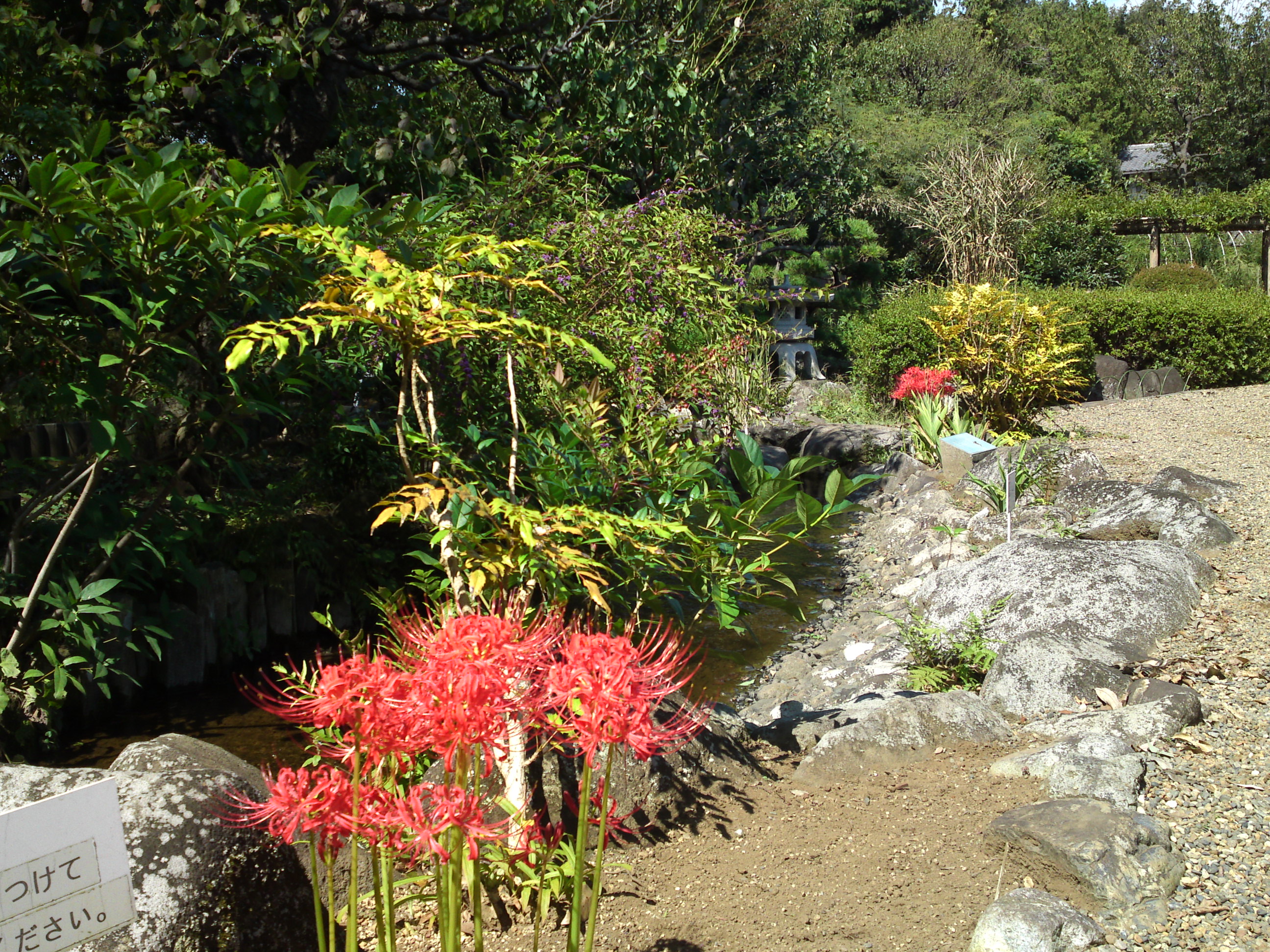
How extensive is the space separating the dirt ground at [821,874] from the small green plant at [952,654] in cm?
129

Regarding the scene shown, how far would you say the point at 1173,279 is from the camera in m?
16.8

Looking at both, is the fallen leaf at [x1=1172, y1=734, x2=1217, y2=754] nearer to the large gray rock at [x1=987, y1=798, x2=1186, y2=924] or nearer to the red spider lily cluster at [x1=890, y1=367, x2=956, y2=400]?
the large gray rock at [x1=987, y1=798, x2=1186, y2=924]

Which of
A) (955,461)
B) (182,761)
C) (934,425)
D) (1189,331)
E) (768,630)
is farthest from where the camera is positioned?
(1189,331)

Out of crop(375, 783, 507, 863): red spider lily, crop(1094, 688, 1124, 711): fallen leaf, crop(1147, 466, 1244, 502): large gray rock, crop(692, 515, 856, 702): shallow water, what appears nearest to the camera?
crop(375, 783, 507, 863): red spider lily

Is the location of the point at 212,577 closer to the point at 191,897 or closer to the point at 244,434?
the point at 244,434

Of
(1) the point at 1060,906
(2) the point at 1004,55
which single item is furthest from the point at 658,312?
(2) the point at 1004,55

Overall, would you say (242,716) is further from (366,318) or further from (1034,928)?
(1034,928)

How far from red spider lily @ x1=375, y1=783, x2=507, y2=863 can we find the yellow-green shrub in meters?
8.66

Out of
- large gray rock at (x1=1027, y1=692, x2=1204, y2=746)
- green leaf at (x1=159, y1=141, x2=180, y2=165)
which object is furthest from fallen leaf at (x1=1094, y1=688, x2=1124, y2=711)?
green leaf at (x1=159, y1=141, x2=180, y2=165)

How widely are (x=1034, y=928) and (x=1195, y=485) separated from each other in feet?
17.0

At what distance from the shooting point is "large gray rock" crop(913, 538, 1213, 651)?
4.41 m

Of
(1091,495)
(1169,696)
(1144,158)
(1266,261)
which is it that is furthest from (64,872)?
(1144,158)

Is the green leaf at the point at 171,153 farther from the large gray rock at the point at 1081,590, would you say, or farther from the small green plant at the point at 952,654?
the large gray rock at the point at 1081,590

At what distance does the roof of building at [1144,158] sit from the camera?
99.3 ft
